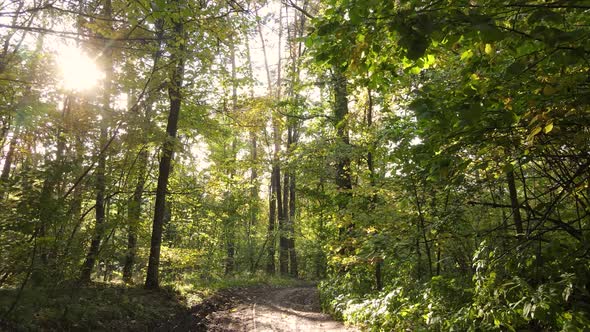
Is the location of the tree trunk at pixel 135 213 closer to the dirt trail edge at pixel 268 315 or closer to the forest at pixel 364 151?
the forest at pixel 364 151

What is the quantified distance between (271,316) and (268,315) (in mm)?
191

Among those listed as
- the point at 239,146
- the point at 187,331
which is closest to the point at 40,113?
the point at 187,331

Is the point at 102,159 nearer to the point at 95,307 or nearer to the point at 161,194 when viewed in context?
the point at 95,307

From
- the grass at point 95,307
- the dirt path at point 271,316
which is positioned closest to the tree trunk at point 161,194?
the grass at point 95,307

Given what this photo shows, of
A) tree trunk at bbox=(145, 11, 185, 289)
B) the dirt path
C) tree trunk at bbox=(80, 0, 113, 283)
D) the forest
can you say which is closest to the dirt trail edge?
the dirt path

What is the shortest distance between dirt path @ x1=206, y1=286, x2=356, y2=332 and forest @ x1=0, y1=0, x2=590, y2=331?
2.45 feet

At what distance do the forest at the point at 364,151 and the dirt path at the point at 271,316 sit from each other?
746 mm

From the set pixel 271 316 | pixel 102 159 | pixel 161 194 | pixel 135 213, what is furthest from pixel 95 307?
pixel 161 194

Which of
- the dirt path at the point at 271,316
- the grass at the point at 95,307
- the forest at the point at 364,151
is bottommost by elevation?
the dirt path at the point at 271,316

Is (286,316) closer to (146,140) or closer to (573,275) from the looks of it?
(146,140)

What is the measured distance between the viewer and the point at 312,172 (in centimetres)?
1480

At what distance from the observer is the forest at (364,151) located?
3031 mm

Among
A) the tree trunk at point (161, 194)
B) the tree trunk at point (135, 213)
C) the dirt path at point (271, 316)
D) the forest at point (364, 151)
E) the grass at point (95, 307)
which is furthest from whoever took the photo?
the tree trunk at point (161, 194)

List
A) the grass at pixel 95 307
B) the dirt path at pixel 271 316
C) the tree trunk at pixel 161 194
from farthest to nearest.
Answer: the tree trunk at pixel 161 194, the dirt path at pixel 271 316, the grass at pixel 95 307
